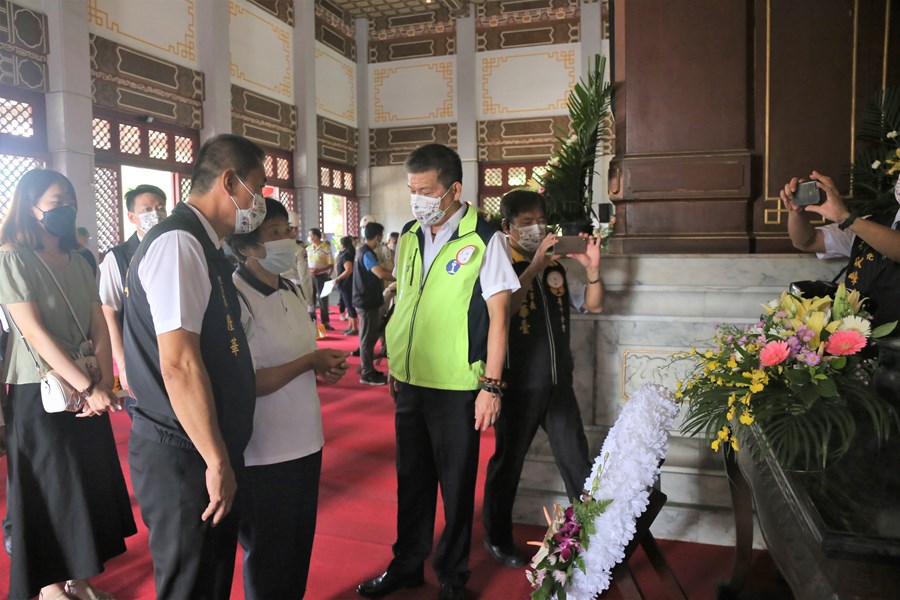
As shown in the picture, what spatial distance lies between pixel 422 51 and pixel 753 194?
36.3 feet

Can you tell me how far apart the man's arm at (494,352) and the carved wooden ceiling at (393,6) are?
11369 millimetres

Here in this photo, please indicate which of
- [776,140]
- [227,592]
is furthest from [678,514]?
[227,592]

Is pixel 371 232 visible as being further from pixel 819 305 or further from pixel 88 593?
pixel 819 305

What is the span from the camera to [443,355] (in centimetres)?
208

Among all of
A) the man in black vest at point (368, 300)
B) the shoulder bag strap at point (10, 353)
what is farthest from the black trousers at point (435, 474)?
the man in black vest at point (368, 300)

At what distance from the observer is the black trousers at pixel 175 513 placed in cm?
140

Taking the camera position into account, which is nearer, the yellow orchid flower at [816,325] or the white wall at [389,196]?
the yellow orchid flower at [816,325]

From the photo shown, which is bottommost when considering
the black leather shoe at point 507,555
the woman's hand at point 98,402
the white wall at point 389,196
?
the black leather shoe at point 507,555

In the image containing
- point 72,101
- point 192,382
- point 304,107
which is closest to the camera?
point 192,382

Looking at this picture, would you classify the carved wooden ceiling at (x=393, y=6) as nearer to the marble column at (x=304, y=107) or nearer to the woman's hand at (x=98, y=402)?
the marble column at (x=304, y=107)

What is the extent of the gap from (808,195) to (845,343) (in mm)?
889

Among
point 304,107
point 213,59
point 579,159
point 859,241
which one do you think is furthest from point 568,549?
point 304,107

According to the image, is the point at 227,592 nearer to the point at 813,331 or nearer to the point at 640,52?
the point at 813,331

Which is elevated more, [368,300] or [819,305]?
[819,305]
